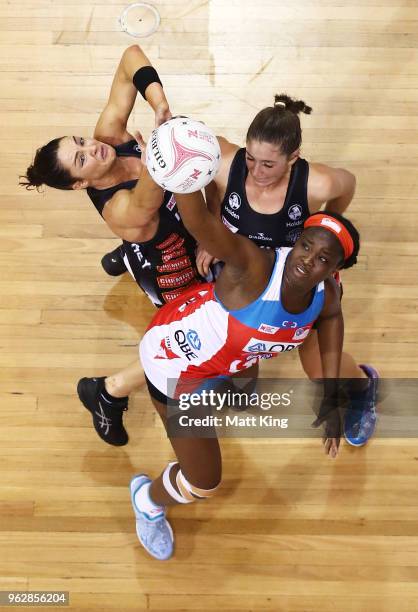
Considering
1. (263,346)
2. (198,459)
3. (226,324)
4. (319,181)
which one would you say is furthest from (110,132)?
(198,459)

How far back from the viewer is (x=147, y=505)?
9.02ft

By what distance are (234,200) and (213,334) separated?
1.73ft

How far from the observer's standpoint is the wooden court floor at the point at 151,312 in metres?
2.77

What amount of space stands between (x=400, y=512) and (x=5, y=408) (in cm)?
172

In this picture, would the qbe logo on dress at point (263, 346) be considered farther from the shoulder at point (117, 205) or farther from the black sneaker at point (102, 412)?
the black sneaker at point (102, 412)

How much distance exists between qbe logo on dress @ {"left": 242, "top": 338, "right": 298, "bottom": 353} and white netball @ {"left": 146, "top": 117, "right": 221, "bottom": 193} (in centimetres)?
61

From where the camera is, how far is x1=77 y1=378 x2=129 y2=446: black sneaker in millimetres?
2867

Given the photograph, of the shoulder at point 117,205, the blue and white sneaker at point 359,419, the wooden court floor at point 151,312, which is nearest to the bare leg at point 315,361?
the blue and white sneaker at point 359,419

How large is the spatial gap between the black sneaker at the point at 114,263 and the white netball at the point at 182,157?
1294mm

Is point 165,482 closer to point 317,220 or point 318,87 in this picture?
point 317,220

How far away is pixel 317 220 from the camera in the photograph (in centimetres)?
206

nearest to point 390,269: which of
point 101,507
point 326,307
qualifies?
point 326,307

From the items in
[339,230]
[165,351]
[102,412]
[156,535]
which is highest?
[339,230]

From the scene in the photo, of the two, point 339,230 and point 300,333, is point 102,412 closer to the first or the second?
point 300,333
